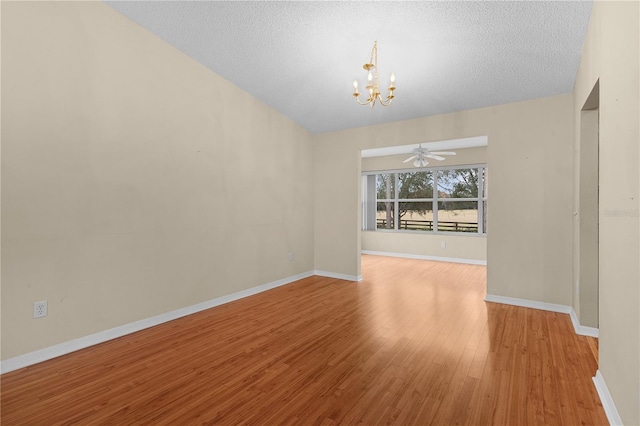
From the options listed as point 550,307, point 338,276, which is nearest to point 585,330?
point 550,307

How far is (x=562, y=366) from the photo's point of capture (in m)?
2.33

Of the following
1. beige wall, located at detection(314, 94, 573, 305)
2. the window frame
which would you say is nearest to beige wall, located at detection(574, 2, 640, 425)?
beige wall, located at detection(314, 94, 573, 305)

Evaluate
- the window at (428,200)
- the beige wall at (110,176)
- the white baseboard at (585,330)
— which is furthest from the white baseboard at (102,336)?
the window at (428,200)

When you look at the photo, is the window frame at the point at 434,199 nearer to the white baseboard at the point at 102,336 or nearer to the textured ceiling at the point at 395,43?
the textured ceiling at the point at 395,43

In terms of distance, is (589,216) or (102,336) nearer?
(102,336)

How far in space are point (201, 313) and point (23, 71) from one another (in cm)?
279

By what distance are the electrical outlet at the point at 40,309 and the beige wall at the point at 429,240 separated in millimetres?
6687

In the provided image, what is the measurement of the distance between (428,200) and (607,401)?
6.00 m

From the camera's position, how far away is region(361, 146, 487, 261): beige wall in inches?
260

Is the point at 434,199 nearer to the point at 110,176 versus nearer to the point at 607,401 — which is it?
the point at 607,401

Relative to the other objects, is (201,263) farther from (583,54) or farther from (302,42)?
(583,54)

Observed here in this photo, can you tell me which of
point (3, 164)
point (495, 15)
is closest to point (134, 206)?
point (3, 164)

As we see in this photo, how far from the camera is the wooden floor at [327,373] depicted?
180 centimetres

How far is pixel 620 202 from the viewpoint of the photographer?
1639 mm
